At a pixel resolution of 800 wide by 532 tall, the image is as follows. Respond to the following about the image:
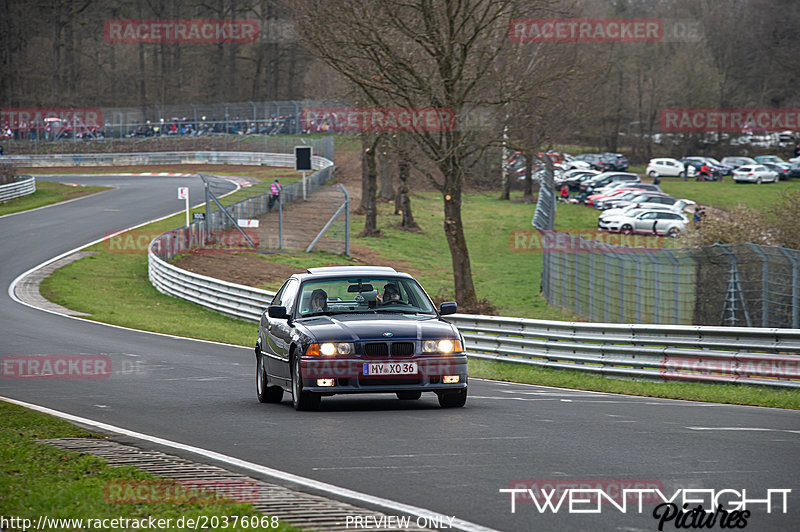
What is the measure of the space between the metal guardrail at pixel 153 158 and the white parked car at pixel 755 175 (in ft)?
112

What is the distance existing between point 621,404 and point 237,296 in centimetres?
1859

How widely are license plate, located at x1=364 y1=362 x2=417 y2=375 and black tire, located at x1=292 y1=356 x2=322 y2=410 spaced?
76cm

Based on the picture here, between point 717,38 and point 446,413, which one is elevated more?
point 717,38

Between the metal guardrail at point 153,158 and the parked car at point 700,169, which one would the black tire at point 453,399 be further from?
the parked car at point 700,169

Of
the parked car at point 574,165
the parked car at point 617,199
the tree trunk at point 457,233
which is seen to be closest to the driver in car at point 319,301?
the tree trunk at point 457,233

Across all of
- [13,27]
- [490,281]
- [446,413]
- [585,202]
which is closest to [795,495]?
[446,413]

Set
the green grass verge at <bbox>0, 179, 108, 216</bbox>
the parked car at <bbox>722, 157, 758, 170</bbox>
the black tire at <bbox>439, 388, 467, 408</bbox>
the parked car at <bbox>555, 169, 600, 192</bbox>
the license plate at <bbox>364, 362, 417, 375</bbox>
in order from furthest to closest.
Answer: the parked car at <bbox>722, 157, 758, 170</bbox>
the parked car at <bbox>555, 169, 600, 192</bbox>
the green grass verge at <bbox>0, 179, 108, 216</bbox>
the black tire at <bbox>439, 388, 467, 408</bbox>
the license plate at <bbox>364, 362, 417, 375</bbox>

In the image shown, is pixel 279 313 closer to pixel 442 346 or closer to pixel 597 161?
pixel 442 346

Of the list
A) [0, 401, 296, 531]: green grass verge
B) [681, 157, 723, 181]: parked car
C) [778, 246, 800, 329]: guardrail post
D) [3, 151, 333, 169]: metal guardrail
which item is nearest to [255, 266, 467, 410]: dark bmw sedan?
[0, 401, 296, 531]: green grass verge

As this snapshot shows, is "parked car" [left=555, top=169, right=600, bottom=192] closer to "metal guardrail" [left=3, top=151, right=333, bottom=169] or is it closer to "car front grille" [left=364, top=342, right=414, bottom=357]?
"metal guardrail" [left=3, top=151, right=333, bottom=169]

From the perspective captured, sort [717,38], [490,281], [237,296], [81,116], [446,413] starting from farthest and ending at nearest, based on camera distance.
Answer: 1. [717,38]
2. [81,116]
3. [490,281]
4. [237,296]
5. [446,413]

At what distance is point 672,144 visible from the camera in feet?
302

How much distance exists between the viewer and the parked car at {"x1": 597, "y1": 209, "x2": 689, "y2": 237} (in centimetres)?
5138

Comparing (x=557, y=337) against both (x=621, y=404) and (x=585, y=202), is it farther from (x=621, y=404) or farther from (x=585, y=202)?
(x=585, y=202)
